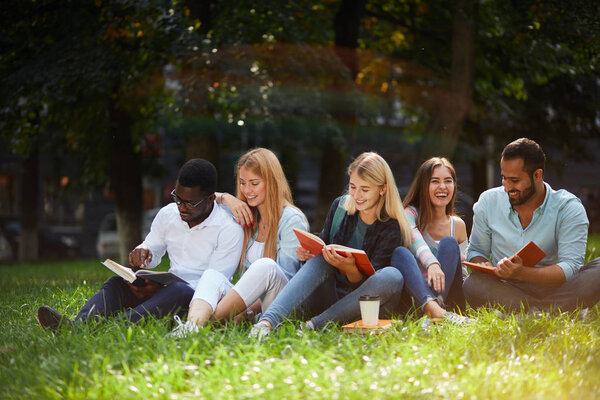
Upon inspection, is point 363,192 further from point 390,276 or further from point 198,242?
point 198,242

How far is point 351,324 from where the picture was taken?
439cm

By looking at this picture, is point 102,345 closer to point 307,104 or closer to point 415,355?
point 415,355

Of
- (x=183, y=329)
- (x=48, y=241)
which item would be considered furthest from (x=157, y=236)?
(x=48, y=241)

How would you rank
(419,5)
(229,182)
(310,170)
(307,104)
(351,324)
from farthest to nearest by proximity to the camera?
(310,170) → (229,182) → (419,5) → (307,104) → (351,324)

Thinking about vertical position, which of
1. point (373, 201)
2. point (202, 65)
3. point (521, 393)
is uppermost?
point (202, 65)

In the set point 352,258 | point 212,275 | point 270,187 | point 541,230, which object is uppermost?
point 270,187

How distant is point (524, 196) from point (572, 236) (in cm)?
41

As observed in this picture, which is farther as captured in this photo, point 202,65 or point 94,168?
point 94,168

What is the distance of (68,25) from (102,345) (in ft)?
26.4

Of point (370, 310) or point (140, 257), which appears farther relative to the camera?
point (140, 257)

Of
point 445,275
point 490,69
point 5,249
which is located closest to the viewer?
point 445,275

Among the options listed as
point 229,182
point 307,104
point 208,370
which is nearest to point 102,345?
point 208,370

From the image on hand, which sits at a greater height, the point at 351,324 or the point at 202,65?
the point at 202,65

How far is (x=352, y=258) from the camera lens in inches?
175
